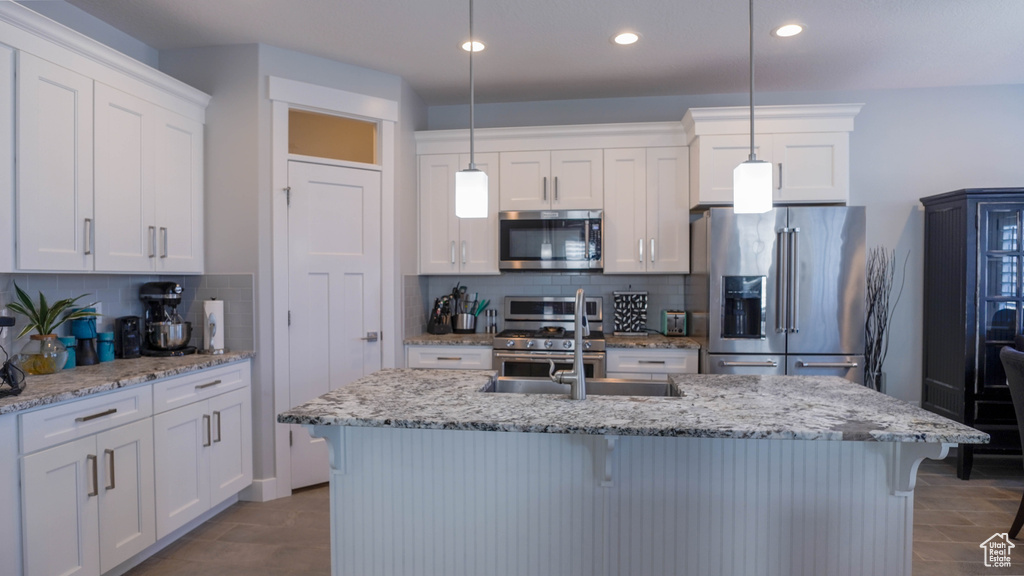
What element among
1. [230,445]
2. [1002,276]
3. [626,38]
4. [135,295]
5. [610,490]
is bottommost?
[230,445]

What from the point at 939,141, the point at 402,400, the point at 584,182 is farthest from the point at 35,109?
the point at 939,141

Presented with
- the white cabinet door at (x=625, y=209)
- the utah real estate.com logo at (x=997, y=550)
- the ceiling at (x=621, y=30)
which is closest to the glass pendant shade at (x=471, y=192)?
the ceiling at (x=621, y=30)

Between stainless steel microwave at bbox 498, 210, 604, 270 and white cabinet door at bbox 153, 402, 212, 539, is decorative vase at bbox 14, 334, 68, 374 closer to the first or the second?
white cabinet door at bbox 153, 402, 212, 539

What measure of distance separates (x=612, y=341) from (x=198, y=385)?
247 centimetres

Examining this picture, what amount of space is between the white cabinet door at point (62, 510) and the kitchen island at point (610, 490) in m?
1.04

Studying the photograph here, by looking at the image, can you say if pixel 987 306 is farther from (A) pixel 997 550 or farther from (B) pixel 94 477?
(B) pixel 94 477

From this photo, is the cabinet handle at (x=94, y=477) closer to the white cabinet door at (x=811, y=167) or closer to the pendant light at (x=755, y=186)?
the pendant light at (x=755, y=186)

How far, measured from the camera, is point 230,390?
Answer: 3021 millimetres

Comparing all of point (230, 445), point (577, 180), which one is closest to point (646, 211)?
point (577, 180)

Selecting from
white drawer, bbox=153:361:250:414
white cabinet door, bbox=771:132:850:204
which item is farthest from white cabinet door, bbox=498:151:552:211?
white drawer, bbox=153:361:250:414

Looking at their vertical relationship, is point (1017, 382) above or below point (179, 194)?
below

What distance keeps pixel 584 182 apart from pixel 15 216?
3.11 meters

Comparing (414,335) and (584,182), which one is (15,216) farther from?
(584,182)

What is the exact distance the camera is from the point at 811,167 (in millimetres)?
3656
